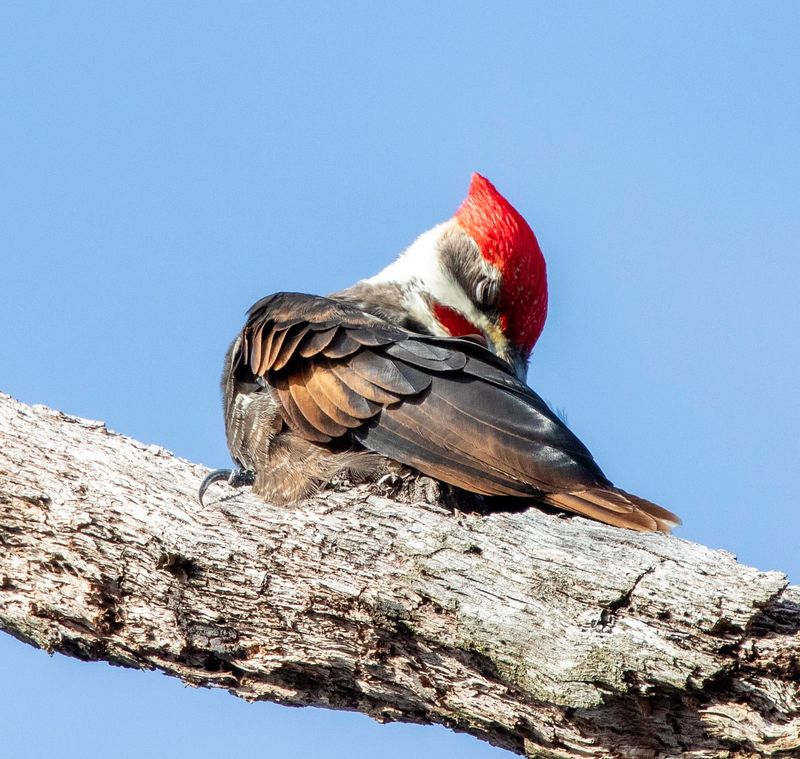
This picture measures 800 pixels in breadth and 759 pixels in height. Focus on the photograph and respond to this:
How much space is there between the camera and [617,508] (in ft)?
10.7

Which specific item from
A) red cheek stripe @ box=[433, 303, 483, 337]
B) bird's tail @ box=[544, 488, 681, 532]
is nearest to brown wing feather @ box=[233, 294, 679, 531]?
bird's tail @ box=[544, 488, 681, 532]

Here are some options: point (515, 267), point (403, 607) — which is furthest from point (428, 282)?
point (403, 607)

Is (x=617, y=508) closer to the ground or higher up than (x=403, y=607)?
higher up

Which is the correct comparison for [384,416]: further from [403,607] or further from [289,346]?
[403,607]

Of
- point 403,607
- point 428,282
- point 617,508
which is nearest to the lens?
point 403,607

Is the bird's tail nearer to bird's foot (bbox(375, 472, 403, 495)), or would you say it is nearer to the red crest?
bird's foot (bbox(375, 472, 403, 495))

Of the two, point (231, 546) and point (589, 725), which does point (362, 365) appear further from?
point (589, 725)

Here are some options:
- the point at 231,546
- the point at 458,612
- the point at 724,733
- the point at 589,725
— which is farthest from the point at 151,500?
the point at 724,733

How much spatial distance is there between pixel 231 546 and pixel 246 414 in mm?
824

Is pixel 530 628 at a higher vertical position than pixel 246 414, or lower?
lower

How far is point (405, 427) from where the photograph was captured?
139 inches

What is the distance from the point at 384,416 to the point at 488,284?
4.75 ft

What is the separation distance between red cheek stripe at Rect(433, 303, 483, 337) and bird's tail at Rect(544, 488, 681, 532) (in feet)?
5.18

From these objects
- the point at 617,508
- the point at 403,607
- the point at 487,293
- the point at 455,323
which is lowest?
the point at 403,607
